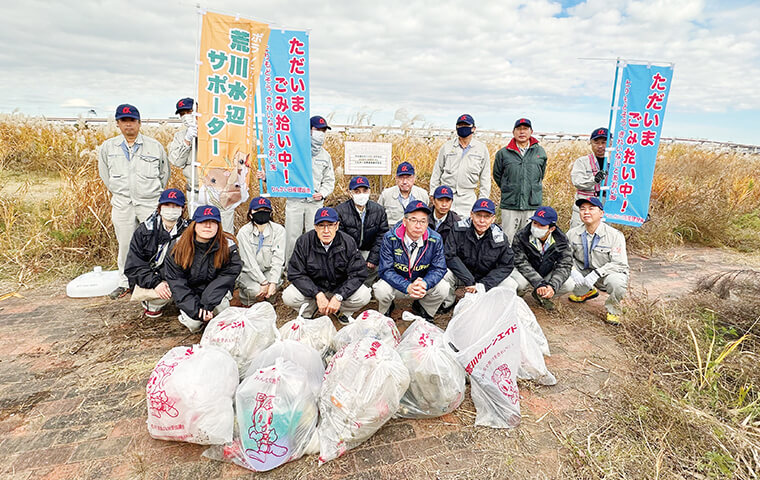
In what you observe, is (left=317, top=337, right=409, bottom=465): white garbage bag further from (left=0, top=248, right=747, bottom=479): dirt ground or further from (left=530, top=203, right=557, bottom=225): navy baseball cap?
(left=530, top=203, right=557, bottom=225): navy baseball cap

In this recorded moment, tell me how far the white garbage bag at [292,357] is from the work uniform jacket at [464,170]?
3.20m

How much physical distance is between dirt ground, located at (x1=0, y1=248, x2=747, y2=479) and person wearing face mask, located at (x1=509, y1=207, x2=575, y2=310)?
404mm

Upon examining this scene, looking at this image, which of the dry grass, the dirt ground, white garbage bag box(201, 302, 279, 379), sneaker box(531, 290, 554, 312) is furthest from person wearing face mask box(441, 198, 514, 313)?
the dry grass

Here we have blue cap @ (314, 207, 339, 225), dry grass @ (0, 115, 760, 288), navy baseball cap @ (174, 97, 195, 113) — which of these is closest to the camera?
blue cap @ (314, 207, 339, 225)

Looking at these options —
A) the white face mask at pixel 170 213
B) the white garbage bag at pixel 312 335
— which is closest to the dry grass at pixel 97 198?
the white face mask at pixel 170 213

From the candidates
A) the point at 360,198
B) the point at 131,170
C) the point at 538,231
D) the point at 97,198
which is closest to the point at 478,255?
the point at 538,231

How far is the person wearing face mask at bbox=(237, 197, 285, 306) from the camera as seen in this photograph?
4.18 meters

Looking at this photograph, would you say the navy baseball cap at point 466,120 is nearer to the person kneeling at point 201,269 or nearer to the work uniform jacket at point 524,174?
the work uniform jacket at point 524,174

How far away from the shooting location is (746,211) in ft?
27.6

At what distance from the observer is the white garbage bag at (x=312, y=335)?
2967 millimetres

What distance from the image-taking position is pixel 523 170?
4984mm

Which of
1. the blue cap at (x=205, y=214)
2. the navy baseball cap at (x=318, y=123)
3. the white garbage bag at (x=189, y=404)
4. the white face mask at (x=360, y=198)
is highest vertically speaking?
the navy baseball cap at (x=318, y=123)

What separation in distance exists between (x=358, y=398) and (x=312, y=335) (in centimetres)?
87

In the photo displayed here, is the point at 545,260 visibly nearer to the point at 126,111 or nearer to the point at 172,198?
the point at 172,198
